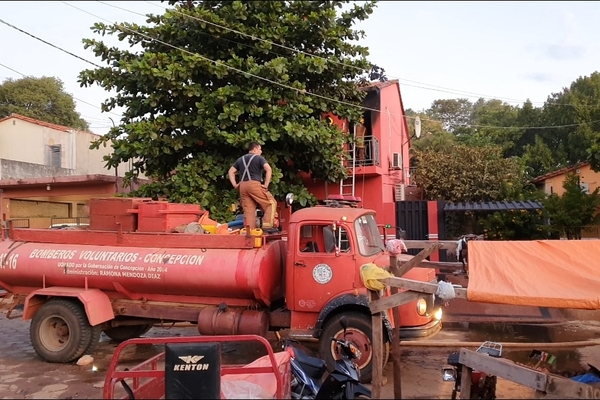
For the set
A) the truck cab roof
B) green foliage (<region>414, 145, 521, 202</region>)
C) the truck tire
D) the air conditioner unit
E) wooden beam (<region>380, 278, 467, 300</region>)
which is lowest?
the truck tire

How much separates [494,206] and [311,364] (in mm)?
12085

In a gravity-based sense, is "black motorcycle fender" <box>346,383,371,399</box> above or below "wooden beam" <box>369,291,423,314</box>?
below

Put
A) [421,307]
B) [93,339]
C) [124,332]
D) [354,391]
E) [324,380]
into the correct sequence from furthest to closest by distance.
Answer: [124,332] < [93,339] < [421,307] < [324,380] < [354,391]

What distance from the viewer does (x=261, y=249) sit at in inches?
309


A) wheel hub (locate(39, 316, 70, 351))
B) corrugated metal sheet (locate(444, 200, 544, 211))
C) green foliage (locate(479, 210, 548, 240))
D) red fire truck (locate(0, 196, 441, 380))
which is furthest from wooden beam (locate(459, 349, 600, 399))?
corrugated metal sheet (locate(444, 200, 544, 211))

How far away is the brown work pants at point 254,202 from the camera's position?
28.9 ft

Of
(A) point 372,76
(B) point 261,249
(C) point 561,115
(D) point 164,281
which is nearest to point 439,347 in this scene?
(B) point 261,249

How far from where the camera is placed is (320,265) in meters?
7.50

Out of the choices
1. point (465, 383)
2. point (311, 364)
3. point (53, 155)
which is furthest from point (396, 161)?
point (53, 155)

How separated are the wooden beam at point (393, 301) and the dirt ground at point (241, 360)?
1.56 metres

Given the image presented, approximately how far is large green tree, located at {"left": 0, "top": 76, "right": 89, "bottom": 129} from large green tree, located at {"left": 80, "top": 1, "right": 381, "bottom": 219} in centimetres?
2132

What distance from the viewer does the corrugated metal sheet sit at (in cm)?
1599

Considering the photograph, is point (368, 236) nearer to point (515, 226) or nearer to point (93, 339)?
point (93, 339)

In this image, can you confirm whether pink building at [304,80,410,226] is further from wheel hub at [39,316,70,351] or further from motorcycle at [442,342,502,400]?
motorcycle at [442,342,502,400]
